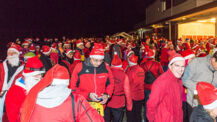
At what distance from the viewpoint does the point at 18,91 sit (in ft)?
8.29

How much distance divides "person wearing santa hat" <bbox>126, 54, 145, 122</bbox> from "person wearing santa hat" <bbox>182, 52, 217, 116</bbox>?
117 centimetres

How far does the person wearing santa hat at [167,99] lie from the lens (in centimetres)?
271

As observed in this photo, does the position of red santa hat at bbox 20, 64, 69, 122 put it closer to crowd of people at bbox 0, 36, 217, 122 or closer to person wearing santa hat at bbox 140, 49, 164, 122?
crowd of people at bbox 0, 36, 217, 122

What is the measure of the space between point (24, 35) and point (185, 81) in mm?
28568

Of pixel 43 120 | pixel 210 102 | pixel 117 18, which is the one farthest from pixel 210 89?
pixel 117 18

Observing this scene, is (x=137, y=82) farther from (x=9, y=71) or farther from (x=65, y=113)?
(x=9, y=71)

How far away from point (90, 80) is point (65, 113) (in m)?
1.72

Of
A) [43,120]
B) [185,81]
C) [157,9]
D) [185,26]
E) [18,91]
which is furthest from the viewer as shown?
[157,9]

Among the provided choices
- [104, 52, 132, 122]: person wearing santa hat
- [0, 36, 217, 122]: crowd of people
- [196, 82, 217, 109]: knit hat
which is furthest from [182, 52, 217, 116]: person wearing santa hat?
[196, 82, 217, 109]: knit hat

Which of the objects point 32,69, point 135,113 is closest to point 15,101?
point 32,69

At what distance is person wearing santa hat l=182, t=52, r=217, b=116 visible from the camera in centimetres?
341

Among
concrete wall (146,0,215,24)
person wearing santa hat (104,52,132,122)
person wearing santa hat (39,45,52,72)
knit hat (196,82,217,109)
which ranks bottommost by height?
person wearing santa hat (104,52,132,122)

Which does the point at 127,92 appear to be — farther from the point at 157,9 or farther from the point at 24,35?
the point at 157,9

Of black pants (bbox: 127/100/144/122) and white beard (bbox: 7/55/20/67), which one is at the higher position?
white beard (bbox: 7/55/20/67)
